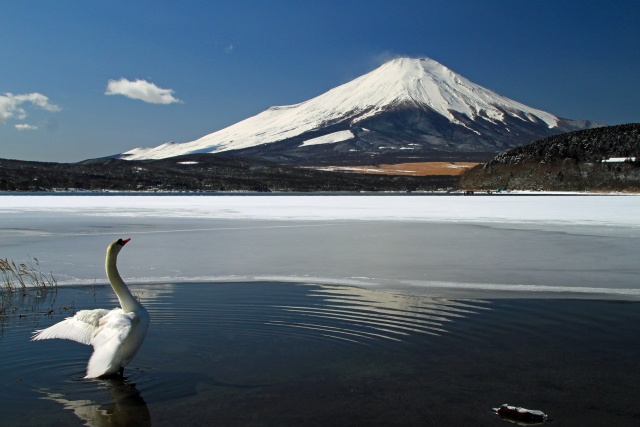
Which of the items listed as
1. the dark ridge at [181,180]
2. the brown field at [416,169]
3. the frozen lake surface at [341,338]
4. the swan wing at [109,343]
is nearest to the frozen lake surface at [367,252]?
the frozen lake surface at [341,338]

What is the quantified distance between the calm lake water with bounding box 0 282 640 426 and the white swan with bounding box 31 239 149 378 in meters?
0.20

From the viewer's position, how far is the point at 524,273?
39.7ft

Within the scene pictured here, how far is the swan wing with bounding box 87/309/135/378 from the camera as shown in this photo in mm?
6031

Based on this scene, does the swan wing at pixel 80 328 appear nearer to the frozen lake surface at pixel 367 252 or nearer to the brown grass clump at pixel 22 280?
the brown grass clump at pixel 22 280

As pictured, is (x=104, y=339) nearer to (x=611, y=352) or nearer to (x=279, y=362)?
(x=279, y=362)

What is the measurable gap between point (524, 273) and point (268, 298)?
17.4 ft

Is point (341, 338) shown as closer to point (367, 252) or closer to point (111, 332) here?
point (111, 332)

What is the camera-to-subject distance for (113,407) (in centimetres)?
541

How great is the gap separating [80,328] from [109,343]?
55 centimetres

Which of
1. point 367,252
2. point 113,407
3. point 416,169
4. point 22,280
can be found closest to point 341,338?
point 113,407

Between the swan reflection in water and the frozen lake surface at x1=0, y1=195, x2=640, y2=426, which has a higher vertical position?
the frozen lake surface at x1=0, y1=195, x2=640, y2=426

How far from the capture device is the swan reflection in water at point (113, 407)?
5070 mm

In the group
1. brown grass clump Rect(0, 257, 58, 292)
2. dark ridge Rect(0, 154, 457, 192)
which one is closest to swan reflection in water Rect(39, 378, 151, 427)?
brown grass clump Rect(0, 257, 58, 292)

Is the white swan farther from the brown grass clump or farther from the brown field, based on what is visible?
the brown field
